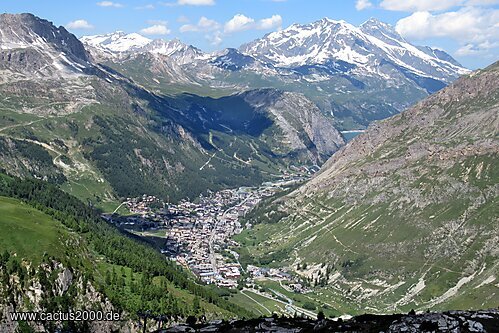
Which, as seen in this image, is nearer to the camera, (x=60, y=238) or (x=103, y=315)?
(x=103, y=315)

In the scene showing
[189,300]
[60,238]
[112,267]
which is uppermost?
[60,238]

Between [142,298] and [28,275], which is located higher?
[28,275]

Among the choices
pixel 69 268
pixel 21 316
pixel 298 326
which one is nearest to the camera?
pixel 298 326

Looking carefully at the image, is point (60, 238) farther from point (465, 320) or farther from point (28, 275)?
point (465, 320)

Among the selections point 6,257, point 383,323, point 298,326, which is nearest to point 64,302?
point 6,257

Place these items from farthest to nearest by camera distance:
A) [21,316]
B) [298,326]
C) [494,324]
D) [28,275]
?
[28,275]
[21,316]
[298,326]
[494,324]

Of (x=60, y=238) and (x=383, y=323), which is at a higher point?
(x=60, y=238)

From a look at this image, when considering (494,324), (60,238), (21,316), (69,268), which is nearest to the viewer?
(494,324)

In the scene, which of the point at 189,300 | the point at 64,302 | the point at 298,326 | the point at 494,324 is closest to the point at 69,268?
the point at 64,302

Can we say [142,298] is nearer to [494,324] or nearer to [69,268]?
[69,268]
